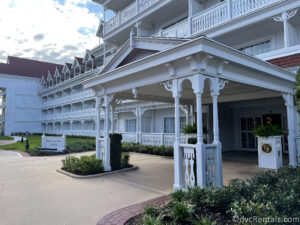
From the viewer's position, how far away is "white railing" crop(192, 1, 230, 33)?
11008 mm

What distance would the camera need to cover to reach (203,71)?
16.9 ft

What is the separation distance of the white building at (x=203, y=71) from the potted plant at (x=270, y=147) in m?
0.48

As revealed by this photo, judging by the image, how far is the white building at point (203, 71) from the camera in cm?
550

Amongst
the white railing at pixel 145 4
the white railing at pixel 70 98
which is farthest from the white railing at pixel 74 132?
the white railing at pixel 145 4

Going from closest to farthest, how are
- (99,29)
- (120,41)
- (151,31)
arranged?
1. (151,31)
2. (120,41)
3. (99,29)

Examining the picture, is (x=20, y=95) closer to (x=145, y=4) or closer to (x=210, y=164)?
(x=145, y=4)

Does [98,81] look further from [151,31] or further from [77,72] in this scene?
[77,72]

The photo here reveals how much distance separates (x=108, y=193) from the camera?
18.7 ft

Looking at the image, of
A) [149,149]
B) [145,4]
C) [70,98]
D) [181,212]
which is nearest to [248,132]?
[149,149]

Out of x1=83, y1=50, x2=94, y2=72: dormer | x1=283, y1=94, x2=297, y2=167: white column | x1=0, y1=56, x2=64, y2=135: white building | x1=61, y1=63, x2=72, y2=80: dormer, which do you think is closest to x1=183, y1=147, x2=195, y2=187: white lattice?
x1=283, y1=94, x2=297, y2=167: white column

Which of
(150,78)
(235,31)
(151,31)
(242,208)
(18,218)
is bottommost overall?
(18,218)

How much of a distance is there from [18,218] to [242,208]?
4.13 metres

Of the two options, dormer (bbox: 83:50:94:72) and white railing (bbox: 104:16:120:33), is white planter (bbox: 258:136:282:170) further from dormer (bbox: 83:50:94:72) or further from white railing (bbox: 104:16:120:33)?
dormer (bbox: 83:50:94:72)

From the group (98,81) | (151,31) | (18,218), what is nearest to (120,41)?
(151,31)
